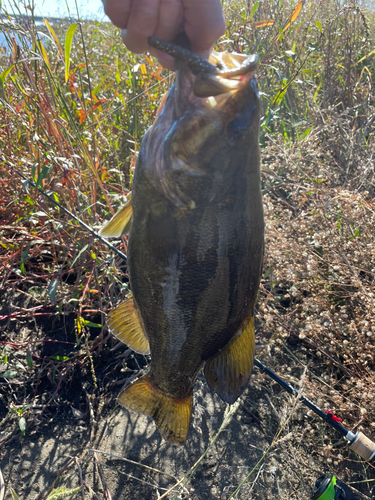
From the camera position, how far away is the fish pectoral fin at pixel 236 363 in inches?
61.5

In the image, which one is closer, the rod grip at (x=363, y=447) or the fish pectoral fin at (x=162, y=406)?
the fish pectoral fin at (x=162, y=406)

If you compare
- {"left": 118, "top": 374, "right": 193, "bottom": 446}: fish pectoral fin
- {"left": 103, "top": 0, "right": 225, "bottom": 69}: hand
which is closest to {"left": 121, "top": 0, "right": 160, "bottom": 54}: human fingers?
{"left": 103, "top": 0, "right": 225, "bottom": 69}: hand

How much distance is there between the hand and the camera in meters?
1.38

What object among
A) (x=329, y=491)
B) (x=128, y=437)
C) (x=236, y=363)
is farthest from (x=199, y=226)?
(x=128, y=437)

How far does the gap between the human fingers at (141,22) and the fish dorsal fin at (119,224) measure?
680 millimetres

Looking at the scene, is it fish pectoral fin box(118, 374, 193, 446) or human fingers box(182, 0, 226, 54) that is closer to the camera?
human fingers box(182, 0, 226, 54)

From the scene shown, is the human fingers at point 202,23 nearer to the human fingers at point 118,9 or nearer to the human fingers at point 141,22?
the human fingers at point 141,22

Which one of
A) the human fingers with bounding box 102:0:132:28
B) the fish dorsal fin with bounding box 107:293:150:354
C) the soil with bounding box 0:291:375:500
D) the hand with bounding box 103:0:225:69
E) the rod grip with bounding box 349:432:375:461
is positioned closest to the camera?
the hand with bounding box 103:0:225:69

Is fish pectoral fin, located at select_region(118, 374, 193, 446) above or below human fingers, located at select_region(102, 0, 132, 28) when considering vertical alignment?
below

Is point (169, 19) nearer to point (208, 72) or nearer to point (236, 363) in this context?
point (208, 72)

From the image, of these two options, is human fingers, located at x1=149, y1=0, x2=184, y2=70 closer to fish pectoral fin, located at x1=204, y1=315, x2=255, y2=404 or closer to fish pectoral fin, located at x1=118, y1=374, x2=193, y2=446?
fish pectoral fin, located at x1=204, y1=315, x2=255, y2=404

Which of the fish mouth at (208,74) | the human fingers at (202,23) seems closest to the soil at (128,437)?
the fish mouth at (208,74)

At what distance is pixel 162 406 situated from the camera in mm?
1787

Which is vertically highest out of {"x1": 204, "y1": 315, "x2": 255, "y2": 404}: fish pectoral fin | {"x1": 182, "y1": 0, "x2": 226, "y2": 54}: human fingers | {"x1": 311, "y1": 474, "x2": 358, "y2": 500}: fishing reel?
{"x1": 182, "y1": 0, "x2": 226, "y2": 54}: human fingers
